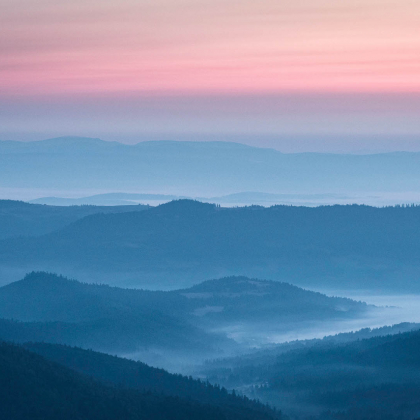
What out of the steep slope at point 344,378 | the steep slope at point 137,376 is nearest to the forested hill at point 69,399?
the steep slope at point 137,376

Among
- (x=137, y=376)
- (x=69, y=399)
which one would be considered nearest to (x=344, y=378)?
(x=137, y=376)

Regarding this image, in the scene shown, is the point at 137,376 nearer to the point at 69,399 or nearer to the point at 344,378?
the point at 344,378

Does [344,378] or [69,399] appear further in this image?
[344,378]

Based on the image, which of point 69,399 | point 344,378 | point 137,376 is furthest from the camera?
point 344,378

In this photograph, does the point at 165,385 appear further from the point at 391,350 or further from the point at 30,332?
the point at 30,332

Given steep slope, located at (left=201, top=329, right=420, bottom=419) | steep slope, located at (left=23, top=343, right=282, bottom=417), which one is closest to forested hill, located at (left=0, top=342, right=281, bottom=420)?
steep slope, located at (left=23, top=343, right=282, bottom=417)

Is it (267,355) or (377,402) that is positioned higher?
(267,355)

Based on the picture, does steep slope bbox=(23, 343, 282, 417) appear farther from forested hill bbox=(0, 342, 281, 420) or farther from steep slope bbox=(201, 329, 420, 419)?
steep slope bbox=(201, 329, 420, 419)

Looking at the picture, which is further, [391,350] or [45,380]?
[391,350]

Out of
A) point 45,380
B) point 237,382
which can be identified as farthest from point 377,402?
point 45,380
